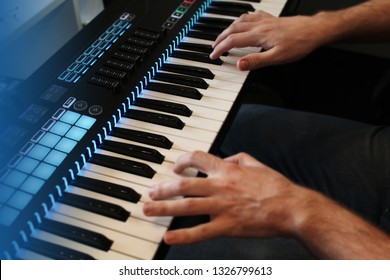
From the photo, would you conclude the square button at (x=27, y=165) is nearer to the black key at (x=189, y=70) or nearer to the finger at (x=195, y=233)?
the finger at (x=195, y=233)

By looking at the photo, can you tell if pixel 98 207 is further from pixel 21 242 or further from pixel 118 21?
pixel 118 21

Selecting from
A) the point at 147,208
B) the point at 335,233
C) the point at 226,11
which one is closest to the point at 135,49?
the point at 226,11

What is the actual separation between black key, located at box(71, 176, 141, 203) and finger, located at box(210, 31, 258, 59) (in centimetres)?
47

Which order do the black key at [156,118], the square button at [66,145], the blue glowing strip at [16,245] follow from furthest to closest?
the black key at [156,118]
the square button at [66,145]
the blue glowing strip at [16,245]

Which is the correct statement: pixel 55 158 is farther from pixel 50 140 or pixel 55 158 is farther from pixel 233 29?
pixel 233 29

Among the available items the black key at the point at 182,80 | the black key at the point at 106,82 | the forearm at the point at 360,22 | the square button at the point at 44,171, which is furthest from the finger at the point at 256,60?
the square button at the point at 44,171

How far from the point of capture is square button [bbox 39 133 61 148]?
0.81m

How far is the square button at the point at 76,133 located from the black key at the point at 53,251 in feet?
0.72

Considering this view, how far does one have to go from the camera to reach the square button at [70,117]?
33.7 inches

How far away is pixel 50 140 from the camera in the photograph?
32.1 inches
